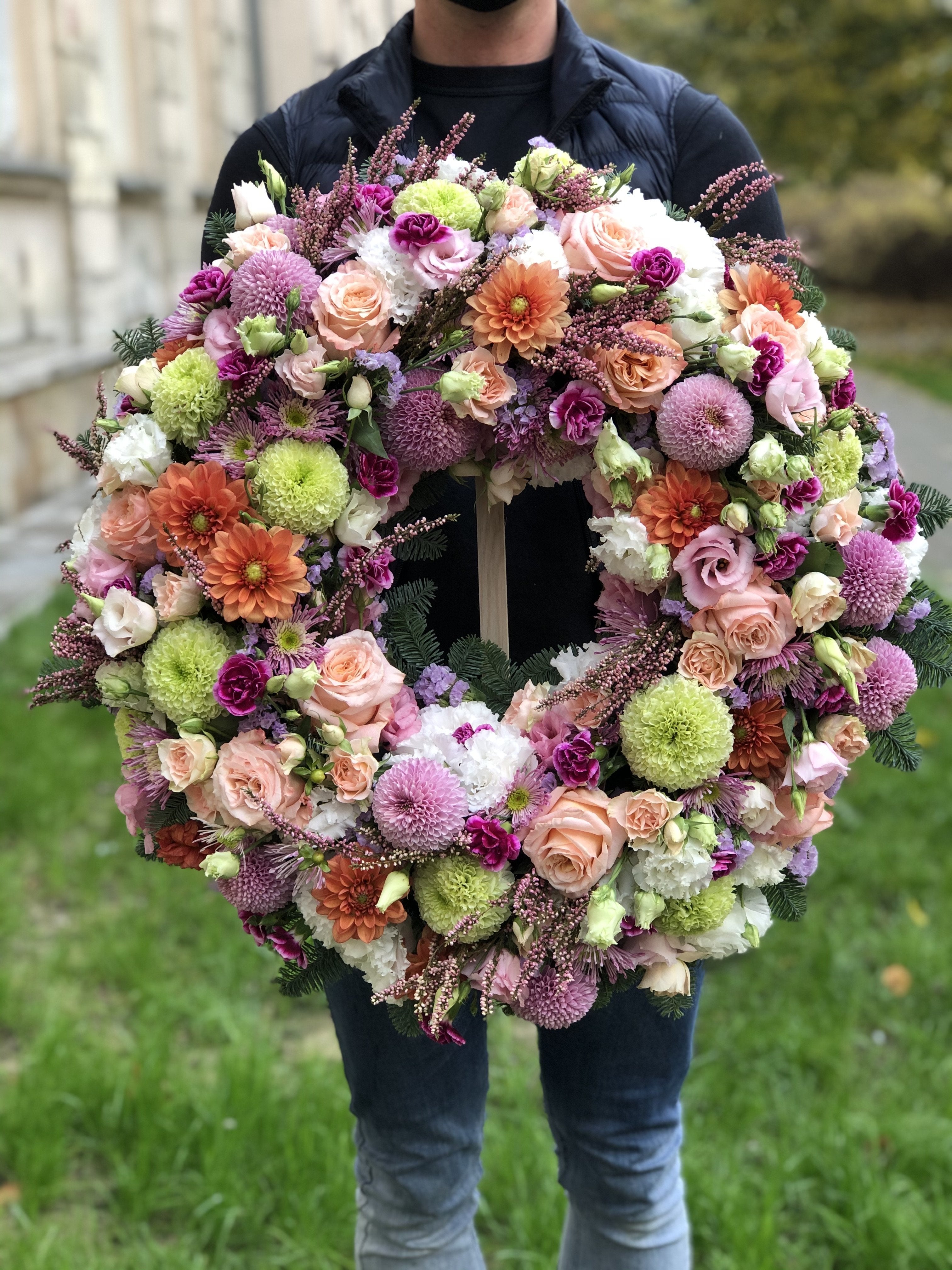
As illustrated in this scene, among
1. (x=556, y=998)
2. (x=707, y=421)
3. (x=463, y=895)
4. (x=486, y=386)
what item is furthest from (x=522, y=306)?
(x=556, y=998)

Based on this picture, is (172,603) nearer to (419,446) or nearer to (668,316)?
(419,446)

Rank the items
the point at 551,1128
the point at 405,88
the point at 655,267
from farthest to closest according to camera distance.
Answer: the point at 551,1128 < the point at 405,88 < the point at 655,267

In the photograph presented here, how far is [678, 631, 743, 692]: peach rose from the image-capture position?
146 cm

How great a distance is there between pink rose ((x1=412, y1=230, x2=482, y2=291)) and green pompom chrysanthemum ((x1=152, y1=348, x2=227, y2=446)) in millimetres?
263

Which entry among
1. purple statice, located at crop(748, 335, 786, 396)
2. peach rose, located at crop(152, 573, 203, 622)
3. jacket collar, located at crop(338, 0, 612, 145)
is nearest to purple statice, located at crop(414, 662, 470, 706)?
peach rose, located at crop(152, 573, 203, 622)

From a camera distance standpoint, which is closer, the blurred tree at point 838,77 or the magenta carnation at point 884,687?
the magenta carnation at point 884,687

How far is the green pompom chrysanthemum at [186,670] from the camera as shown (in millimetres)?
1456

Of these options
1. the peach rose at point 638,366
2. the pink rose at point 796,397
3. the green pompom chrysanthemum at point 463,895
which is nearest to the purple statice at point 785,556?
the pink rose at point 796,397

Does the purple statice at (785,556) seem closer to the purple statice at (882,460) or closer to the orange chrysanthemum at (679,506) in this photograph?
the orange chrysanthemum at (679,506)

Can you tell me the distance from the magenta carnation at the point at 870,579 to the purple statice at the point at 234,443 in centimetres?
70

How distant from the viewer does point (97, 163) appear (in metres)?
7.96

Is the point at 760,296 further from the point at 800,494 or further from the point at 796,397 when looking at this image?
the point at 800,494

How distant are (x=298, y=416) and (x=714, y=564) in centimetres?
51

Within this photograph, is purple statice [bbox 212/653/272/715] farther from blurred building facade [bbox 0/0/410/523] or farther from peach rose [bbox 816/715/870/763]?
blurred building facade [bbox 0/0/410/523]
